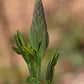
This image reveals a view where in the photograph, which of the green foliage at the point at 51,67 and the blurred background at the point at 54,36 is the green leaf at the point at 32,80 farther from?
the blurred background at the point at 54,36

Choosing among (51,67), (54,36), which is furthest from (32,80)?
(54,36)

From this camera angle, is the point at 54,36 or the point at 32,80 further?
the point at 54,36

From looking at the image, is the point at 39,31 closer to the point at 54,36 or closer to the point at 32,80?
the point at 32,80

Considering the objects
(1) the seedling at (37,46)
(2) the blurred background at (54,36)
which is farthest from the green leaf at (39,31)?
(2) the blurred background at (54,36)

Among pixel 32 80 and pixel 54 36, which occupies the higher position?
pixel 54 36

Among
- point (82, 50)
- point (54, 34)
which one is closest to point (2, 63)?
point (54, 34)

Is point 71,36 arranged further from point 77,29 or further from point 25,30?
point 25,30

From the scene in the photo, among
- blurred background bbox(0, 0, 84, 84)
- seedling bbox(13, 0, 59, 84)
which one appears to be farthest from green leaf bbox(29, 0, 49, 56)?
blurred background bbox(0, 0, 84, 84)

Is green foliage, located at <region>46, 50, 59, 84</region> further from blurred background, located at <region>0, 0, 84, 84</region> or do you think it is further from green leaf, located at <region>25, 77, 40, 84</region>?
blurred background, located at <region>0, 0, 84, 84</region>
